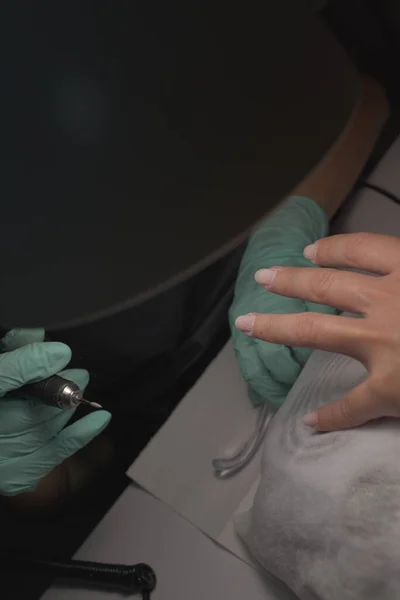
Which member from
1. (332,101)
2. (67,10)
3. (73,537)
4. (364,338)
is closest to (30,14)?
(67,10)

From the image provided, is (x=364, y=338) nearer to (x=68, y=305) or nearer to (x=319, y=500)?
(x=319, y=500)

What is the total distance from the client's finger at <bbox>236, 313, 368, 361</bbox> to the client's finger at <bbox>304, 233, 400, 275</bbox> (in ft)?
0.18

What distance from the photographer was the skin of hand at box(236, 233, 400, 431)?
0.45 metres

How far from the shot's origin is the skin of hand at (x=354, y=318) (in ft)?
1.49

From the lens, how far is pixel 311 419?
56cm

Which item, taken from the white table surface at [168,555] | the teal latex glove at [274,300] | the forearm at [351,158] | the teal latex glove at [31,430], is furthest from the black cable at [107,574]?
the forearm at [351,158]

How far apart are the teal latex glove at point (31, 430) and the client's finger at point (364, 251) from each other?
32 cm

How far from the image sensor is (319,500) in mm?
535

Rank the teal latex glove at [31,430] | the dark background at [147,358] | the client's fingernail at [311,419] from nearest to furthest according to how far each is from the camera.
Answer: the client's fingernail at [311,419] → the teal latex glove at [31,430] → the dark background at [147,358]

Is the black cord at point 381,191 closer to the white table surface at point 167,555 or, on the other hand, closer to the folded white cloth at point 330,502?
the folded white cloth at point 330,502

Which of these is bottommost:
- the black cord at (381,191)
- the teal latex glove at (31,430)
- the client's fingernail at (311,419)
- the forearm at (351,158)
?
the teal latex glove at (31,430)

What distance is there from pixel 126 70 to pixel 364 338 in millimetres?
319

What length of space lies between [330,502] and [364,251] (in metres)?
0.23

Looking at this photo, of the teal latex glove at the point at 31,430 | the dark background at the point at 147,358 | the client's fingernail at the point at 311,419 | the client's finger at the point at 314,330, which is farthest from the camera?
the dark background at the point at 147,358
